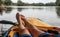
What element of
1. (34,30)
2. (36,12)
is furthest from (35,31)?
(36,12)

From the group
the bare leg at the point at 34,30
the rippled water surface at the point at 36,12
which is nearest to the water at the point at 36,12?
the rippled water surface at the point at 36,12

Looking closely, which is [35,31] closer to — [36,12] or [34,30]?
[34,30]

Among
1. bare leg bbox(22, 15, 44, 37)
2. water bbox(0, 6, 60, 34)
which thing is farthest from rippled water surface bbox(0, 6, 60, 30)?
bare leg bbox(22, 15, 44, 37)

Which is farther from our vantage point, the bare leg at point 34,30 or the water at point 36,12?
the water at point 36,12

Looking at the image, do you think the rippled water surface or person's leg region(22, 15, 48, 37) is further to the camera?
the rippled water surface

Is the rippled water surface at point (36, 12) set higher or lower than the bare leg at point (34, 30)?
lower

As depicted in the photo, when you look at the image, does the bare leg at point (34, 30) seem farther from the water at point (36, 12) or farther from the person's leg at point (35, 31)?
the water at point (36, 12)

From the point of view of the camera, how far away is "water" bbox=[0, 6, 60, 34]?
106 inches

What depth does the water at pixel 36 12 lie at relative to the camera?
268cm

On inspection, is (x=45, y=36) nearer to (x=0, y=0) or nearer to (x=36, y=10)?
(x=0, y=0)

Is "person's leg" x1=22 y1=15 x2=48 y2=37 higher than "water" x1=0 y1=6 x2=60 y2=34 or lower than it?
higher

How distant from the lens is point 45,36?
3.24 feet

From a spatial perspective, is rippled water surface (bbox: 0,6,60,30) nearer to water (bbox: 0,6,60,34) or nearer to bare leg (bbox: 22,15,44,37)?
water (bbox: 0,6,60,34)

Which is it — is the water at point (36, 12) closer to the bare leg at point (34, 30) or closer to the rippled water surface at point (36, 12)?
the rippled water surface at point (36, 12)
